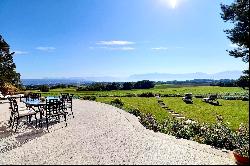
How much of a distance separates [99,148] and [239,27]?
6.13 m

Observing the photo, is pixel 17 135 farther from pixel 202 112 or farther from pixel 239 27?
pixel 202 112

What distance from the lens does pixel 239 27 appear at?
11070mm

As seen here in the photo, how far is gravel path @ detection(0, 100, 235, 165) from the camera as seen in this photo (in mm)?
9859

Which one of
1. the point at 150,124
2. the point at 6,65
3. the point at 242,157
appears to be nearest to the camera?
the point at 242,157

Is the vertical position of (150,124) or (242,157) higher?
(242,157)

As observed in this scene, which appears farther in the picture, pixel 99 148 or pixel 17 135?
pixel 17 135

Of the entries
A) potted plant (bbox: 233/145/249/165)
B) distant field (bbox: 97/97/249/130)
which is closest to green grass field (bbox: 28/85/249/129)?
distant field (bbox: 97/97/249/130)

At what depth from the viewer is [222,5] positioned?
12.8 m

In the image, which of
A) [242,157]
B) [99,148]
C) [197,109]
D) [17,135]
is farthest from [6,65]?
[242,157]

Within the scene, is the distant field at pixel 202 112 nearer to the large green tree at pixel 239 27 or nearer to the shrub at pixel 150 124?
the shrub at pixel 150 124

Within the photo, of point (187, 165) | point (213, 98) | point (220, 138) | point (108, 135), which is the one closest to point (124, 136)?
point (108, 135)

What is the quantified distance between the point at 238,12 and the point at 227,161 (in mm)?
4634

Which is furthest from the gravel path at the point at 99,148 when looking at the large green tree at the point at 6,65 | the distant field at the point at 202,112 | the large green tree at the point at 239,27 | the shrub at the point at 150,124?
the large green tree at the point at 6,65

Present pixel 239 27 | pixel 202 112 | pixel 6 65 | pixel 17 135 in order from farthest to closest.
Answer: pixel 6 65 < pixel 202 112 < pixel 17 135 < pixel 239 27
